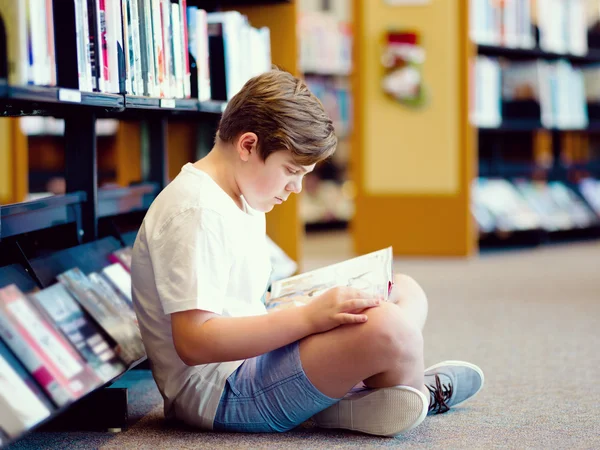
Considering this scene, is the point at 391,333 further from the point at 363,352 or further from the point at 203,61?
the point at 203,61

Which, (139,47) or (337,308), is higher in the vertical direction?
(139,47)

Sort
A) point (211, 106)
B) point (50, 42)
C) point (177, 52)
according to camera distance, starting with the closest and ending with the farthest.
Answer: point (50, 42) → point (177, 52) → point (211, 106)

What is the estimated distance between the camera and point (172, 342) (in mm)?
1669

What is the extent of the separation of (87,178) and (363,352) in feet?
3.07

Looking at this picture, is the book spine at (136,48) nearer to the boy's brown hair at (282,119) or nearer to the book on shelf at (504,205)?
the boy's brown hair at (282,119)

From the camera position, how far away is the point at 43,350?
1534 mm

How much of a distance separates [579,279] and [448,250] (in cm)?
90

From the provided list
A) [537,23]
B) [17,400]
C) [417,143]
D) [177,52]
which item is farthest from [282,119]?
[537,23]

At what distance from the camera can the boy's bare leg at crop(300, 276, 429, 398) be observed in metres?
1.57

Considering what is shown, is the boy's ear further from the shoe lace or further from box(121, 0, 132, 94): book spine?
the shoe lace

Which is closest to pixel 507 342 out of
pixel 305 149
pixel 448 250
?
pixel 305 149

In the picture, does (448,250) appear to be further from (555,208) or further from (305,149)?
(305,149)

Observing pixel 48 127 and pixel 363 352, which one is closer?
pixel 363 352

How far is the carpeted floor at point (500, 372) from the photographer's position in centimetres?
170
